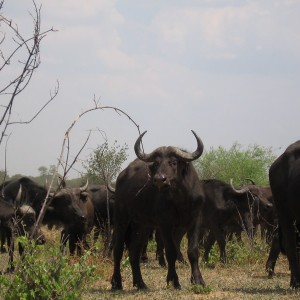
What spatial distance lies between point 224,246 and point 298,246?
4.89m

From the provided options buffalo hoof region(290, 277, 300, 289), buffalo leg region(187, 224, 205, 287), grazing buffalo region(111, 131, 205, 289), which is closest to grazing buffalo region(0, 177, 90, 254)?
grazing buffalo region(111, 131, 205, 289)

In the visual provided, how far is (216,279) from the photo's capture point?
12.3 meters

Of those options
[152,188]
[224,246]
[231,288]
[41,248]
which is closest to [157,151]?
[152,188]

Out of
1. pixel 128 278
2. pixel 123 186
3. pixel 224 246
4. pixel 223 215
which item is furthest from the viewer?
pixel 223 215

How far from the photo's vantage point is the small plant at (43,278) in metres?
6.71

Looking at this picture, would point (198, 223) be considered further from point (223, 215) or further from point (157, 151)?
point (223, 215)

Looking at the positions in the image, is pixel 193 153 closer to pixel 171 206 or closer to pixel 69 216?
pixel 171 206

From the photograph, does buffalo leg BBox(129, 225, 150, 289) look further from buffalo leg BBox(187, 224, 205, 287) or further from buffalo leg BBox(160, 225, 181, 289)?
buffalo leg BBox(187, 224, 205, 287)

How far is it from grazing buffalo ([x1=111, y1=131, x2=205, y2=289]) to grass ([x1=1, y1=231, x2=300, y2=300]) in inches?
15.5

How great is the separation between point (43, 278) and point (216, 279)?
6.01 m

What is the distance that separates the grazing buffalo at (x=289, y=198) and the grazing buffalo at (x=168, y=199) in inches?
41.8

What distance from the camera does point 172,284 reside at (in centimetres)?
1015

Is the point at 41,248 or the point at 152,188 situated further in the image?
the point at 152,188

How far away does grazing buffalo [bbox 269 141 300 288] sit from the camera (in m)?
9.68
